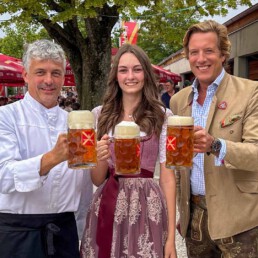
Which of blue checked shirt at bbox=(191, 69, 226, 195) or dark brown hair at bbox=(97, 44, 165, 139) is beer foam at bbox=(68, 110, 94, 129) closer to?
dark brown hair at bbox=(97, 44, 165, 139)

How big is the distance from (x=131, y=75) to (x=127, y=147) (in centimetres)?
59

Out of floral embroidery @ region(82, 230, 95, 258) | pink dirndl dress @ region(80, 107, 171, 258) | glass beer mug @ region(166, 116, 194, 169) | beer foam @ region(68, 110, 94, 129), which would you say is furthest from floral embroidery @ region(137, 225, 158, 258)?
beer foam @ region(68, 110, 94, 129)

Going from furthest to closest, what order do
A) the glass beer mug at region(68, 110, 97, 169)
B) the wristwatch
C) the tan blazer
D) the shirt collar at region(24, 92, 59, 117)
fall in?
the tan blazer, the shirt collar at region(24, 92, 59, 117), the wristwatch, the glass beer mug at region(68, 110, 97, 169)

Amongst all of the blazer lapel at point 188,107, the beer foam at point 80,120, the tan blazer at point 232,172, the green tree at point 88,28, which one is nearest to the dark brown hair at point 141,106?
the blazer lapel at point 188,107

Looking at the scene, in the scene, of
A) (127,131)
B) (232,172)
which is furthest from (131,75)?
(232,172)

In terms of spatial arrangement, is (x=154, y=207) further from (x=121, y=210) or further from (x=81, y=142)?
(x=81, y=142)

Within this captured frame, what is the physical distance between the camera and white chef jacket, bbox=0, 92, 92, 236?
175 centimetres

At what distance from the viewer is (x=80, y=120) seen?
5.30 feet

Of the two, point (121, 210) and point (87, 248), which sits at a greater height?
point (121, 210)

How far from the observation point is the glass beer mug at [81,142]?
1.59 meters

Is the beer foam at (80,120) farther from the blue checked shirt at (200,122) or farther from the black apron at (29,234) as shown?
the blue checked shirt at (200,122)

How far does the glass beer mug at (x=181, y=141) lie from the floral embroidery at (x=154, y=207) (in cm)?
39

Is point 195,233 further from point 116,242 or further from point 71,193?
point 71,193

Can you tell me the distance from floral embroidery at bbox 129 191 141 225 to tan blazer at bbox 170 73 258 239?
0.42 metres
